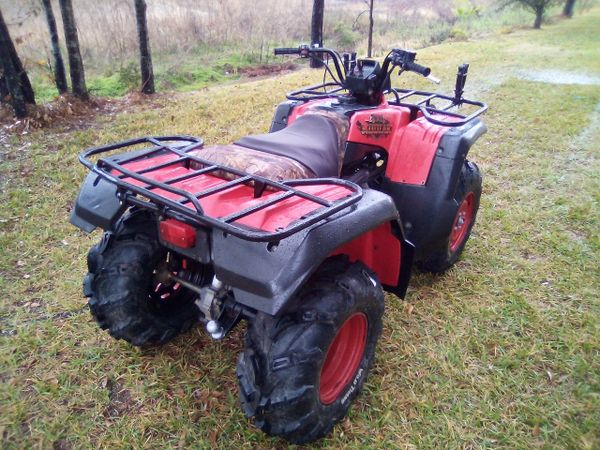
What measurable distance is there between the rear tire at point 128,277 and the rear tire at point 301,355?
690mm

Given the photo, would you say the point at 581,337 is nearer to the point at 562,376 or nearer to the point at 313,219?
the point at 562,376

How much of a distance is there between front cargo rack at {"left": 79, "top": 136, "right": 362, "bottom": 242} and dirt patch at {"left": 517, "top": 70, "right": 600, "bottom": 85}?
29.6 feet

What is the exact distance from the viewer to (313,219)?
1560mm

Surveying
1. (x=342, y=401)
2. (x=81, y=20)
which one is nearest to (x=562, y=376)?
(x=342, y=401)

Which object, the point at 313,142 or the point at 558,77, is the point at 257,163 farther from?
the point at 558,77

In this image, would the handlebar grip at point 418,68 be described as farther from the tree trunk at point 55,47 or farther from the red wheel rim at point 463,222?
the tree trunk at point 55,47

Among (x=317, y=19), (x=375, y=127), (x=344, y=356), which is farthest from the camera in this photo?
(x=317, y=19)

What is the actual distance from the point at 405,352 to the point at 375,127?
53.2 inches

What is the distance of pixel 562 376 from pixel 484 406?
0.56 metres

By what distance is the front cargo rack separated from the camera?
1561mm

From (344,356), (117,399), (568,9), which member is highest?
(568,9)

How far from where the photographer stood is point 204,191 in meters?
1.80

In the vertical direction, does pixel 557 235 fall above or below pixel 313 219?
below

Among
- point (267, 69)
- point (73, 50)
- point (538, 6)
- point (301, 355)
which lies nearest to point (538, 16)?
point (538, 6)
